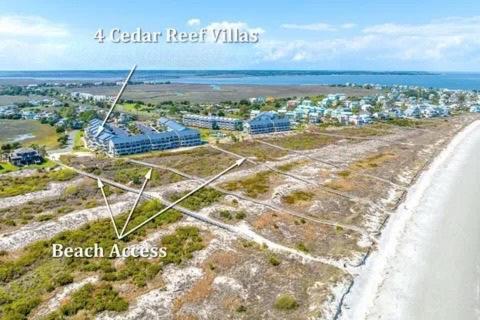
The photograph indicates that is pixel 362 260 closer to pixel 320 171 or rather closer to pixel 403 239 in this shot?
pixel 403 239

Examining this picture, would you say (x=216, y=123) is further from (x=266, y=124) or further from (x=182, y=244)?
(x=182, y=244)

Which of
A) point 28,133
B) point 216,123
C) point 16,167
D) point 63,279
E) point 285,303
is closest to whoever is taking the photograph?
point 285,303

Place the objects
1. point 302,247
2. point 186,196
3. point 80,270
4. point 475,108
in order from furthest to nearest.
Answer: point 475,108 < point 186,196 < point 302,247 < point 80,270

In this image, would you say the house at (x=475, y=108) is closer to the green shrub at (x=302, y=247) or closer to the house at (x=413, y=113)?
the house at (x=413, y=113)

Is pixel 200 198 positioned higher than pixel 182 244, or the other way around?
pixel 200 198

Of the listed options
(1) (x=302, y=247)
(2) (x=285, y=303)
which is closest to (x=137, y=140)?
(1) (x=302, y=247)

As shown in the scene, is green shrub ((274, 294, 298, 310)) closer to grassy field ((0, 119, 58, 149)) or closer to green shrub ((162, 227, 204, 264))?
green shrub ((162, 227, 204, 264))

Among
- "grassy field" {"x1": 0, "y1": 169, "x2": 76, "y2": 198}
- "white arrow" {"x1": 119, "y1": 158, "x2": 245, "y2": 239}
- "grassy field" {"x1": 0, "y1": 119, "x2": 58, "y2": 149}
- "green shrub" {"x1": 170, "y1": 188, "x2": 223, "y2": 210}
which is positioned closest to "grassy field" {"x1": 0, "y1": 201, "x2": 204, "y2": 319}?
"white arrow" {"x1": 119, "y1": 158, "x2": 245, "y2": 239}
